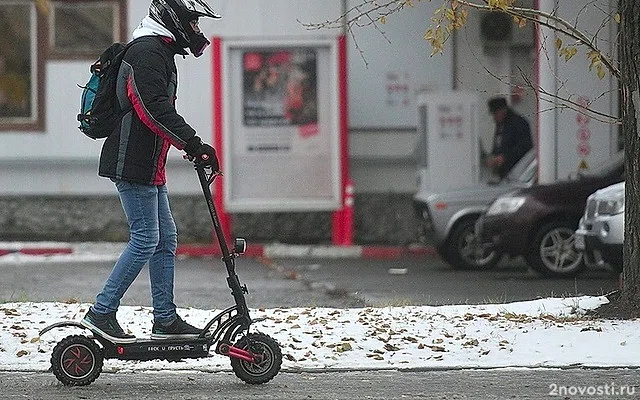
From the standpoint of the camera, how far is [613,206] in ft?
42.7

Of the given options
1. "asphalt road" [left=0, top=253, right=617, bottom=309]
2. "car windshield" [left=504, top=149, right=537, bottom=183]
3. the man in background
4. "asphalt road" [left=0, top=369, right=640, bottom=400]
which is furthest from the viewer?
the man in background

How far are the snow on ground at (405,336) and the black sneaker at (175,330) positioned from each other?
1.77ft

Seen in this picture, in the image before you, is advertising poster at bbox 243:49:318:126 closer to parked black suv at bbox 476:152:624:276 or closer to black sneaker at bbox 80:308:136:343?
parked black suv at bbox 476:152:624:276

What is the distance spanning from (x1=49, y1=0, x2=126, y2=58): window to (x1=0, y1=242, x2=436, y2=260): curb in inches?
110

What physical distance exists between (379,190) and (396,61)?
1.82 metres

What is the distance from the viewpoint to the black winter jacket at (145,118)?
7.24 m

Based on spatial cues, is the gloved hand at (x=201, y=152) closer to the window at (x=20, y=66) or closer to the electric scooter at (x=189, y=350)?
the electric scooter at (x=189, y=350)

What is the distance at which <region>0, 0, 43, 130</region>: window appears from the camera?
19688 millimetres

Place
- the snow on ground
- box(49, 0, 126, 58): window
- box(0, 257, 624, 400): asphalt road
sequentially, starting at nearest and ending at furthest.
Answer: box(0, 257, 624, 400): asphalt road
the snow on ground
box(49, 0, 126, 58): window

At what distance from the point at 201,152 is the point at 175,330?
102 centimetres

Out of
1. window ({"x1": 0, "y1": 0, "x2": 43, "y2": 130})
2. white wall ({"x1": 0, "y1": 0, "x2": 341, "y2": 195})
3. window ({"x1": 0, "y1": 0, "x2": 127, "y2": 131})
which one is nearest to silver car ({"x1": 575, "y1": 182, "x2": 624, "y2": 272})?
white wall ({"x1": 0, "y1": 0, "x2": 341, "y2": 195})

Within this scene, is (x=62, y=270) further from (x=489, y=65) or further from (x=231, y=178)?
(x=489, y=65)

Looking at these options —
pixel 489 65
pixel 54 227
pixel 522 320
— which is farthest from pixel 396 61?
pixel 522 320

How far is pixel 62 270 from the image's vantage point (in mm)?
16016
